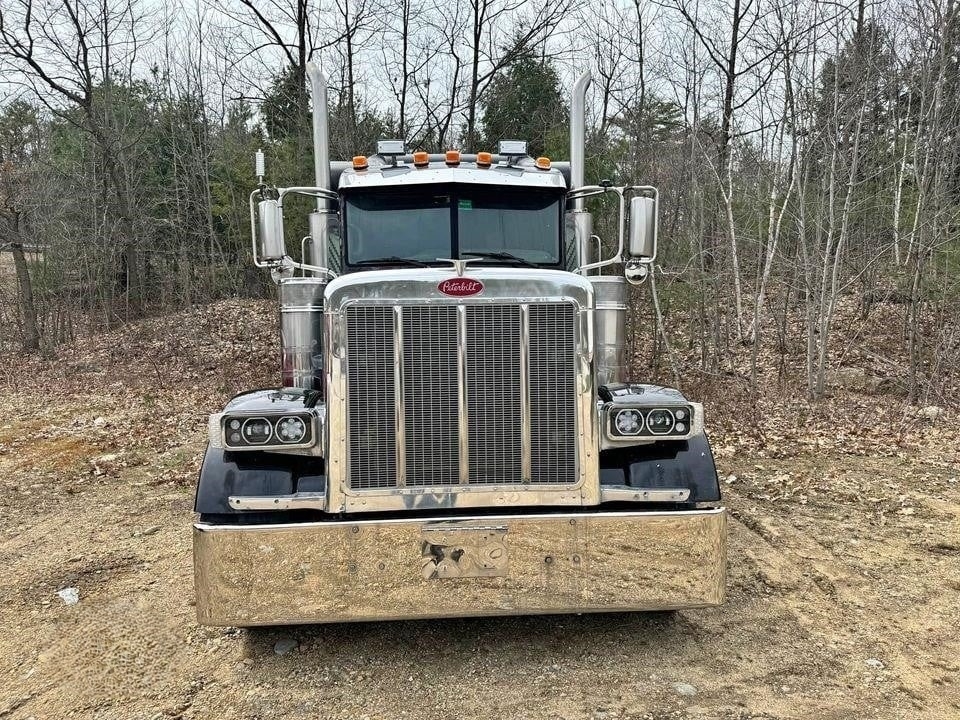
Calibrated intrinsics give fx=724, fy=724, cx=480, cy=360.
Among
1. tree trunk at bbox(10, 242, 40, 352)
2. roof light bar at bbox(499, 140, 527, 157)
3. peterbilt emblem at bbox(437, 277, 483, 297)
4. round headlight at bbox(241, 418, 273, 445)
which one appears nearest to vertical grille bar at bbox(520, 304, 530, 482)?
peterbilt emblem at bbox(437, 277, 483, 297)

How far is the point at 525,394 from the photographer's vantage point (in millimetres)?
3537

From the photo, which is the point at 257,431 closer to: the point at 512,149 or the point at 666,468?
the point at 666,468

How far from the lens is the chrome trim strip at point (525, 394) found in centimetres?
353

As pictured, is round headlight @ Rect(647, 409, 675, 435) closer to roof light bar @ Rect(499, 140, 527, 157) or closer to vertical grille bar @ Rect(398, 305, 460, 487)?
vertical grille bar @ Rect(398, 305, 460, 487)

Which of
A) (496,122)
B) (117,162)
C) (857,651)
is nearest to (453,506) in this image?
(857,651)

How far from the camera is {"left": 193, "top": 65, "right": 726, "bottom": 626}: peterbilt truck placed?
3365mm

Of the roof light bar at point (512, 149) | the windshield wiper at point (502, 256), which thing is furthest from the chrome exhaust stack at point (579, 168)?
the windshield wiper at point (502, 256)

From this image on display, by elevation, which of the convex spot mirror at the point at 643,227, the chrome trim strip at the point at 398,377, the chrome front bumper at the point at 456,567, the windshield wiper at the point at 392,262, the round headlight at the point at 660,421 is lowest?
the chrome front bumper at the point at 456,567

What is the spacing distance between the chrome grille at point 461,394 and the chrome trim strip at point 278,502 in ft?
0.65

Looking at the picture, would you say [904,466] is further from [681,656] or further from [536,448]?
[536,448]

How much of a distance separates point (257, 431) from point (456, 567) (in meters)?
1.17

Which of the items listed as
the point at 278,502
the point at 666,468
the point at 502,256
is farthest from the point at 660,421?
the point at 278,502

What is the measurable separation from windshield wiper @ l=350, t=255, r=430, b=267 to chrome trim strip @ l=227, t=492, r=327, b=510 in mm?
1902

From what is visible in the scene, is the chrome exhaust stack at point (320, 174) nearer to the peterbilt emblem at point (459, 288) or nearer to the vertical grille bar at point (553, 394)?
the peterbilt emblem at point (459, 288)
